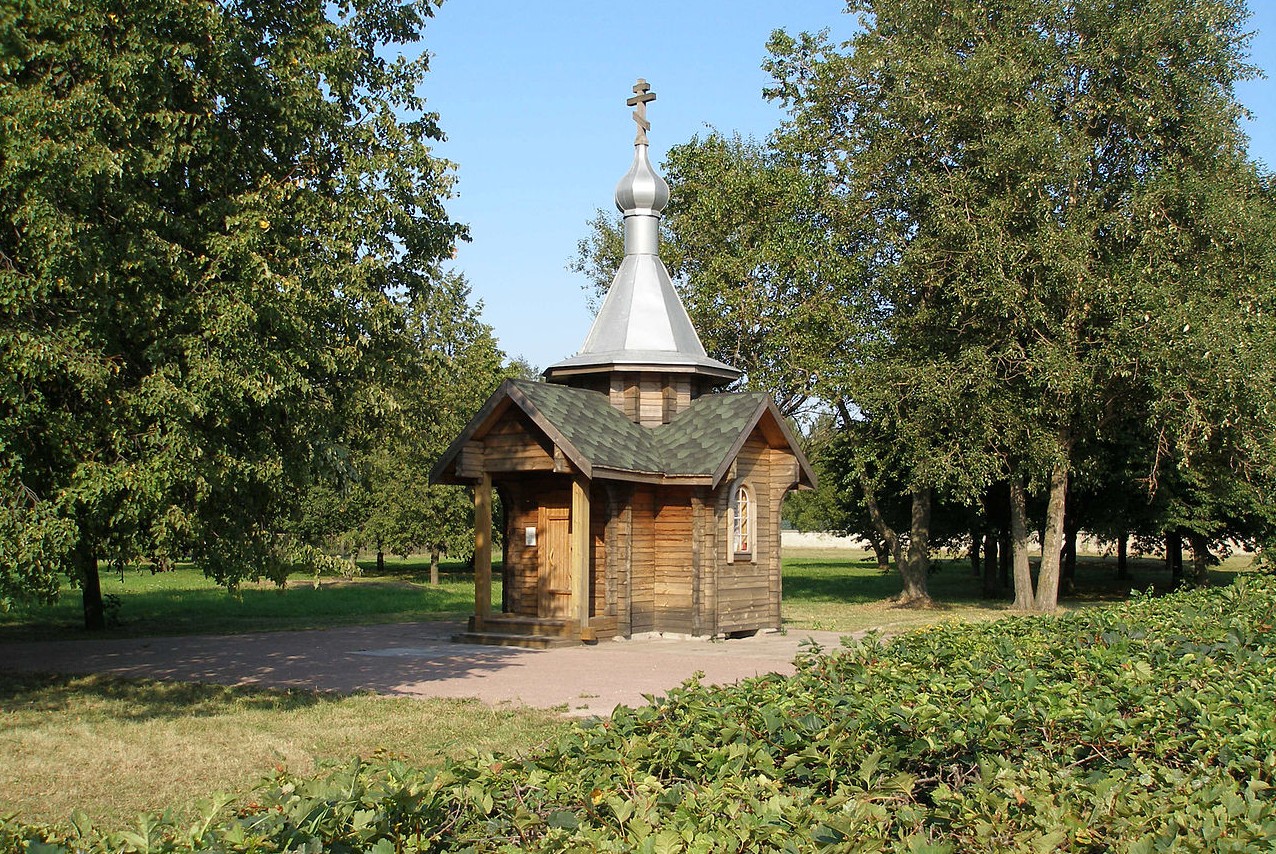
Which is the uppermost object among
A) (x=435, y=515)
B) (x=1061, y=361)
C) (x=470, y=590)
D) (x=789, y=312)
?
(x=789, y=312)

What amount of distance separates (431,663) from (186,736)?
6.15 metres

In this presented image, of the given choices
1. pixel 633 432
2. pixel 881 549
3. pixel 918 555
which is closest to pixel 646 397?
pixel 633 432

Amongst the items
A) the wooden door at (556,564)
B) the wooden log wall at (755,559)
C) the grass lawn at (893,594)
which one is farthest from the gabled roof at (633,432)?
the grass lawn at (893,594)

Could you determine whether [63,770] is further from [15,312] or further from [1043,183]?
[1043,183]

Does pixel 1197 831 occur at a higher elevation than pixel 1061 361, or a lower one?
lower

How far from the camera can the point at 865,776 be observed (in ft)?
13.6

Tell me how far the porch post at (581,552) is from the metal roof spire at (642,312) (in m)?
3.33

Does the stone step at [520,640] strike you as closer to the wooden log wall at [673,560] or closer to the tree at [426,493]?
the wooden log wall at [673,560]

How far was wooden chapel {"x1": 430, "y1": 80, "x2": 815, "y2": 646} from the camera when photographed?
61.9 feet

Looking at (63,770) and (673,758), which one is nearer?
(673,758)

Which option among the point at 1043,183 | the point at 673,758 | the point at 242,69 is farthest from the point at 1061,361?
the point at 673,758

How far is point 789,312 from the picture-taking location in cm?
3133

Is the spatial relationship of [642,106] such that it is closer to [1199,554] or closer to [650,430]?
[650,430]

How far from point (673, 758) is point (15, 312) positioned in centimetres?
765
